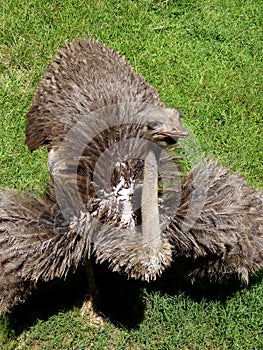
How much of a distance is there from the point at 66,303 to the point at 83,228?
0.89 metres

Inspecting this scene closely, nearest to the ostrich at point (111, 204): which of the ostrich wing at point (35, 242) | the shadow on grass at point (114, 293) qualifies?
the ostrich wing at point (35, 242)

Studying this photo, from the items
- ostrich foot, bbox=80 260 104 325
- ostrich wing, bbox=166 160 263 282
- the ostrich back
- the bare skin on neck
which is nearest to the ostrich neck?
the bare skin on neck

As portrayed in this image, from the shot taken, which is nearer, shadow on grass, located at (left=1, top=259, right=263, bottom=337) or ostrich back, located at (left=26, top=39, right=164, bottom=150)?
ostrich back, located at (left=26, top=39, right=164, bottom=150)

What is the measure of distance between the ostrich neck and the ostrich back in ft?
2.47

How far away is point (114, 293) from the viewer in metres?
3.86

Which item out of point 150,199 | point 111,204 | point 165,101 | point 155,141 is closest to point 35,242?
point 111,204

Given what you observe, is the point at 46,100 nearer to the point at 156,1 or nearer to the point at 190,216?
the point at 190,216

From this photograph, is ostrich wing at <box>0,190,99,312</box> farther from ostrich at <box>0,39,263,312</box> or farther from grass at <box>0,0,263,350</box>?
grass at <box>0,0,263,350</box>

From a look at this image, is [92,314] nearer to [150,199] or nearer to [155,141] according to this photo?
[150,199]

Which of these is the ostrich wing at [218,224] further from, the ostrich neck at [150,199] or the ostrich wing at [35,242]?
the ostrich wing at [35,242]

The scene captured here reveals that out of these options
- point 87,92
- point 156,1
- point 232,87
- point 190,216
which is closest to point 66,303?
point 190,216

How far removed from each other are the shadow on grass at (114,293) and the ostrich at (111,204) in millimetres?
233

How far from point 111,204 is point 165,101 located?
5.83 ft

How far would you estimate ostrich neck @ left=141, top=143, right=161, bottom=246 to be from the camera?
2594 mm
